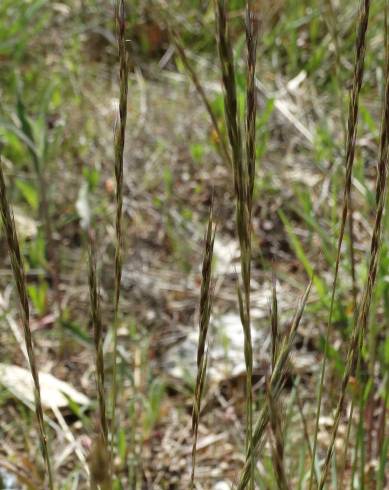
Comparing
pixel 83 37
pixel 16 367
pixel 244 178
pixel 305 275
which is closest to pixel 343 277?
pixel 305 275

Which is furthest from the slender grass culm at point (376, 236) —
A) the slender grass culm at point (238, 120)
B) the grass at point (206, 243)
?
the slender grass culm at point (238, 120)

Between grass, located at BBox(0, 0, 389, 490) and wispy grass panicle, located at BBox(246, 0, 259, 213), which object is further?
grass, located at BBox(0, 0, 389, 490)

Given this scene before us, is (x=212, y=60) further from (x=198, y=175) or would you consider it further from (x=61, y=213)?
(x=61, y=213)

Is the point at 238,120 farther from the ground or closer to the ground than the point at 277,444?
farther from the ground

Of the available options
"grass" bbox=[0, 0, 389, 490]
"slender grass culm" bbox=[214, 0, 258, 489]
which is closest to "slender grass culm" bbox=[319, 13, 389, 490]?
"grass" bbox=[0, 0, 389, 490]

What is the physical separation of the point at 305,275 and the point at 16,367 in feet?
2.92

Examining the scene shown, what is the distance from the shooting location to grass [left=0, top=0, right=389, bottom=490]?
0.82 m

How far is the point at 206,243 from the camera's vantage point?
2.29 ft

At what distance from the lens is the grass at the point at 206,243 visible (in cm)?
82

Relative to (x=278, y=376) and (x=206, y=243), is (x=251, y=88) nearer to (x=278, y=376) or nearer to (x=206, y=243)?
(x=206, y=243)

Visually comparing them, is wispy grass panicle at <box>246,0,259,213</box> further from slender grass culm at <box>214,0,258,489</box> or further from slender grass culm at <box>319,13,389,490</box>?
slender grass culm at <box>319,13,389,490</box>

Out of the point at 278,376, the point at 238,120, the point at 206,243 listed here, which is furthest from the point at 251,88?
the point at 278,376

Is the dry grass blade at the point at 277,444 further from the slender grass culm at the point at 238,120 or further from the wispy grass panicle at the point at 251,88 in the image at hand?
the wispy grass panicle at the point at 251,88

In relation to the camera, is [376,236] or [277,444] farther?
[376,236]
